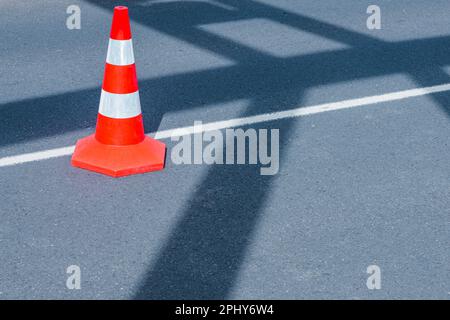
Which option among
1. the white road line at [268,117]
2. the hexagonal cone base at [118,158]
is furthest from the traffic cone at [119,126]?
the white road line at [268,117]

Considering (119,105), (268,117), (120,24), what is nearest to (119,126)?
(119,105)

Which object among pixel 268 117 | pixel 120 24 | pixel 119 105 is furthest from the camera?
pixel 268 117

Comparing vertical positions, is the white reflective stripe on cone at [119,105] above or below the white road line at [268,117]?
above

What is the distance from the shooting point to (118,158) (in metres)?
Answer: 4.51

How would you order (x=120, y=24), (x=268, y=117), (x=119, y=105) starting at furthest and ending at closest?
(x=268, y=117) → (x=119, y=105) → (x=120, y=24)

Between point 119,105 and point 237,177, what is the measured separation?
0.78 m

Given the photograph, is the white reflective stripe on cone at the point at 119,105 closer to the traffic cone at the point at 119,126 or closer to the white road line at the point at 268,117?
the traffic cone at the point at 119,126

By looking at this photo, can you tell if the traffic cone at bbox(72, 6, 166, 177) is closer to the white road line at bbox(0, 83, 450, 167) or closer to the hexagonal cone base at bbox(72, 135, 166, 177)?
the hexagonal cone base at bbox(72, 135, 166, 177)

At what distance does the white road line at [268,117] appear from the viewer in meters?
4.62

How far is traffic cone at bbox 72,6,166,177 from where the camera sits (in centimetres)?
446

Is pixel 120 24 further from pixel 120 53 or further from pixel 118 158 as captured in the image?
pixel 118 158
